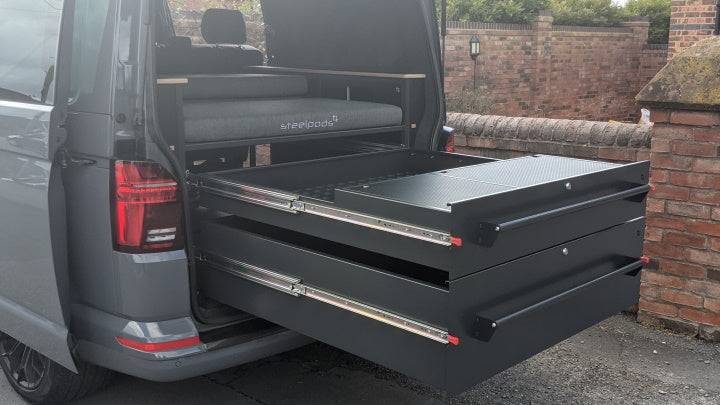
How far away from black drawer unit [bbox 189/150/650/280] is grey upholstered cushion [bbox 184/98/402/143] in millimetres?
196

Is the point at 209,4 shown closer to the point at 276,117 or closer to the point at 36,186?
the point at 276,117

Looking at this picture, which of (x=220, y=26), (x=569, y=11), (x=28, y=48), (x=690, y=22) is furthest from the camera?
(x=569, y=11)

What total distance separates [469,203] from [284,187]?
1.51 m

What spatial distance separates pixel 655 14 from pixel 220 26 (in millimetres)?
18363

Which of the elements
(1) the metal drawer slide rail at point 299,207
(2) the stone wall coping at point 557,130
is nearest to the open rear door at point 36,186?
(1) the metal drawer slide rail at point 299,207

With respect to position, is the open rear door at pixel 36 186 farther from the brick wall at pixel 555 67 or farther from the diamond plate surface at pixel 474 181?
the brick wall at pixel 555 67

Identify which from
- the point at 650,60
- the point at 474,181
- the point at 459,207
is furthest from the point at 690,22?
the point at 459,207

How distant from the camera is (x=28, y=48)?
3428 mm

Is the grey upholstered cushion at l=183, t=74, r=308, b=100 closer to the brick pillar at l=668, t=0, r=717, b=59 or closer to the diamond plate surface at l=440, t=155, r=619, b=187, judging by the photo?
the diamond plate surface at l=440, t=155, r=619, b=187

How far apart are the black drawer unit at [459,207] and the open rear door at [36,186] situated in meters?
0.56

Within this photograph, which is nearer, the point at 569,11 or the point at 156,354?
the point at 156,354

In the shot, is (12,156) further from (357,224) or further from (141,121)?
(357,224)

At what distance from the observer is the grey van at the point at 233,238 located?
2.54 m

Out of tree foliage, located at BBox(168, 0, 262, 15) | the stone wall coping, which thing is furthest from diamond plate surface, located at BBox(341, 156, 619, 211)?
tree foliage, located at BBox(168, 0, 262, 15)
